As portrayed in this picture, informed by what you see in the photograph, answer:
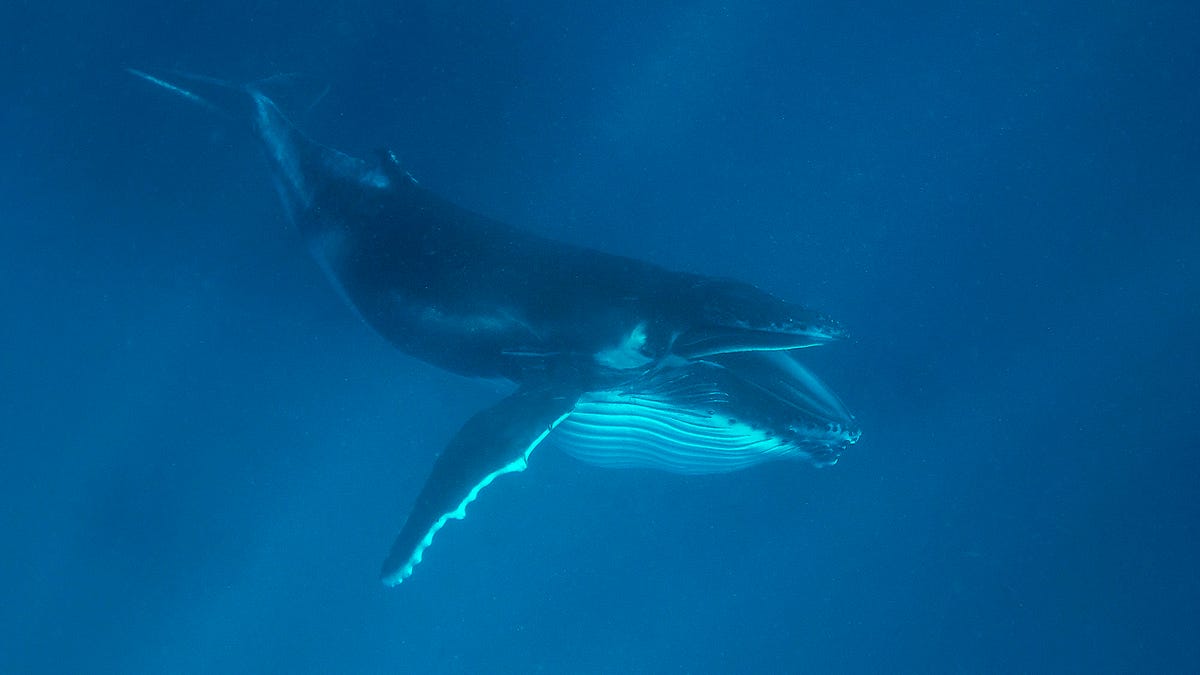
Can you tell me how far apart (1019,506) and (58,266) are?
17.2m

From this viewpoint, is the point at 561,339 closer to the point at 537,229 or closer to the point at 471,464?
the point at 471,464

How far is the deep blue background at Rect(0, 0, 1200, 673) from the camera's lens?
10570mm

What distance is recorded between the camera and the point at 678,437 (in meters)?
7.55

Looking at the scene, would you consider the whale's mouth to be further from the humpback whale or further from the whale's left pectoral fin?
the whale's left pectoral fin

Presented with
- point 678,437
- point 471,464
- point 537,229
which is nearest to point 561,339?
point 471,464

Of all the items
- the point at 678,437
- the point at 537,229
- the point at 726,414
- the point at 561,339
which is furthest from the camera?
the point at 537,229

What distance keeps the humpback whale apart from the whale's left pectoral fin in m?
0.01

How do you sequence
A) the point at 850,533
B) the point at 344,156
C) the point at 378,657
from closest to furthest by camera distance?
1. the point at 344,156
2. the point at 378,657
3. the point at 850,533

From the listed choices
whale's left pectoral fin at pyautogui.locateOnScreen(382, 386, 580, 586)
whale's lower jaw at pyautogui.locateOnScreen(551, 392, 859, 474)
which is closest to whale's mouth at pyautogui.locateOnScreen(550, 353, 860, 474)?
whale's lower jaw at pyautogui.locateOnScreen(551, 392, 859, 474)

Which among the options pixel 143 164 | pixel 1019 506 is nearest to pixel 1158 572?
pixel 1019 506

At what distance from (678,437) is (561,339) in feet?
5.63

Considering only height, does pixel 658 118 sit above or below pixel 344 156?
above

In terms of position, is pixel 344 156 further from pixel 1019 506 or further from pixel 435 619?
pixel 1019 506

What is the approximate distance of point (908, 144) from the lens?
38.2ft
